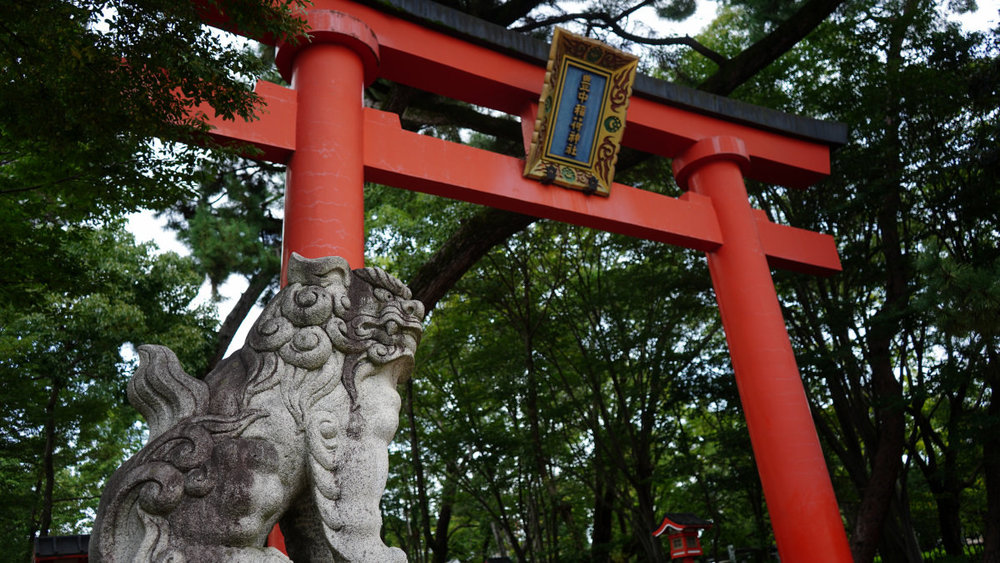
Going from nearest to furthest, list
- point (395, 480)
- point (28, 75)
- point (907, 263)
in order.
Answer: point (28, 75)
point (907, 263)
point (395, 480)

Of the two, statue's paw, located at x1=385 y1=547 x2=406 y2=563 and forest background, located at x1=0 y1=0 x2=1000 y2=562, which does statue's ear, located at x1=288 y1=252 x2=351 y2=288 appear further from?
forest background, located at x1=0 y1=0 x2=1000 y2=562

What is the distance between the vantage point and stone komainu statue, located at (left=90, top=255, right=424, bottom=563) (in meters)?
1.88

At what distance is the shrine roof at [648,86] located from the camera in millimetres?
5383

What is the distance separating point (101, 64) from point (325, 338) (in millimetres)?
2061

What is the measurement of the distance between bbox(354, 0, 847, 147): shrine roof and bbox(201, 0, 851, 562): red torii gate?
1 centimetres

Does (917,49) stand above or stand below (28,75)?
above

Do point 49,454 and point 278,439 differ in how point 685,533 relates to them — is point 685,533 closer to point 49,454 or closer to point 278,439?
point 278,439

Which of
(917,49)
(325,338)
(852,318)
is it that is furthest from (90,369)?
(917,49)

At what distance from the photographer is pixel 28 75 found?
11.0 ft

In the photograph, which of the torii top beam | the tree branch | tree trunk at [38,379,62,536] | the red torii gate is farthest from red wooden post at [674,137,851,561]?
tree trunk at [38,379,62,536]

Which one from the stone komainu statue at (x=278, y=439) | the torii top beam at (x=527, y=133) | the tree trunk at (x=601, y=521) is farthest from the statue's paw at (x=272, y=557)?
the tree trunk at (x=601, y=521)

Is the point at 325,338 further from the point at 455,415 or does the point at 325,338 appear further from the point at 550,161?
the point at 455,415

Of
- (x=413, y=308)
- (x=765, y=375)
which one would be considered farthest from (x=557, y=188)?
(x=413, y=308)

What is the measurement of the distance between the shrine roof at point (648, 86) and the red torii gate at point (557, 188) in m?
0.01
